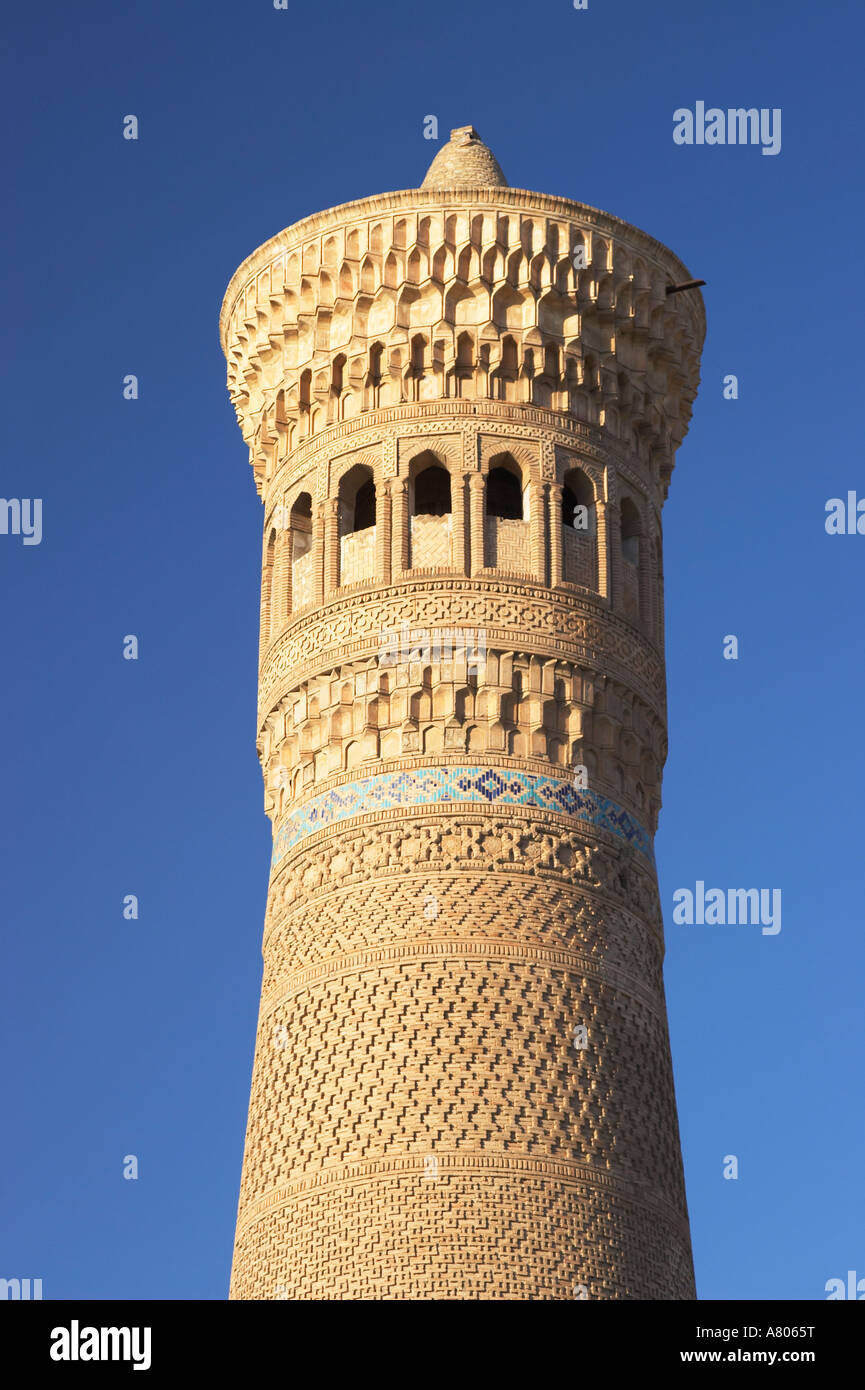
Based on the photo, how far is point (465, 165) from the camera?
70.0 ft

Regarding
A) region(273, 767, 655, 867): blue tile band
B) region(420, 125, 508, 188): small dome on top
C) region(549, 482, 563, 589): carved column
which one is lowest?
region(273, 767, 655, 867): blue tile band

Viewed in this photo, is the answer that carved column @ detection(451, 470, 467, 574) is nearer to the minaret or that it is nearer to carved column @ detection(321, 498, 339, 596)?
the minaret

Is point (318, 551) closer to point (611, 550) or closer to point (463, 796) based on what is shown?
point (611, 550)

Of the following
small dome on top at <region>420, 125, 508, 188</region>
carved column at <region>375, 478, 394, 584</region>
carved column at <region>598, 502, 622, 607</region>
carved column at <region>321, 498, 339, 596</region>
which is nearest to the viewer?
carved column at <region>375, 478, 394, 584</region>

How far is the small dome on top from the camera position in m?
21.2

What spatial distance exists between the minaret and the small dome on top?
0.03 m

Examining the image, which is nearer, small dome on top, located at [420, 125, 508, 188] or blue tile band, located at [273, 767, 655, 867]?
blue tile band, located at [273, 767, 655, 867]

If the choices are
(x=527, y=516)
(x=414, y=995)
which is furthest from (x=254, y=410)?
(x=414, y=995)

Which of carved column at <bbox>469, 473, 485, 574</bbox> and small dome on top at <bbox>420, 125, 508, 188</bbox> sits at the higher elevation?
small dome on top at <bbox>420, 125, 508, 188</bbox>

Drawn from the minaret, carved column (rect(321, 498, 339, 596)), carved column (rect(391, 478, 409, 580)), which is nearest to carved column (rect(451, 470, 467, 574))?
the minaret

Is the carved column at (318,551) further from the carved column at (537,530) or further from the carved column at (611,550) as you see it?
the carved column at (611,550)

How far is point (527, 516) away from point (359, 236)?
230 centimetres

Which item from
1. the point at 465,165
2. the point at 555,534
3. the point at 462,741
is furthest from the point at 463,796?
the point at 465,165
